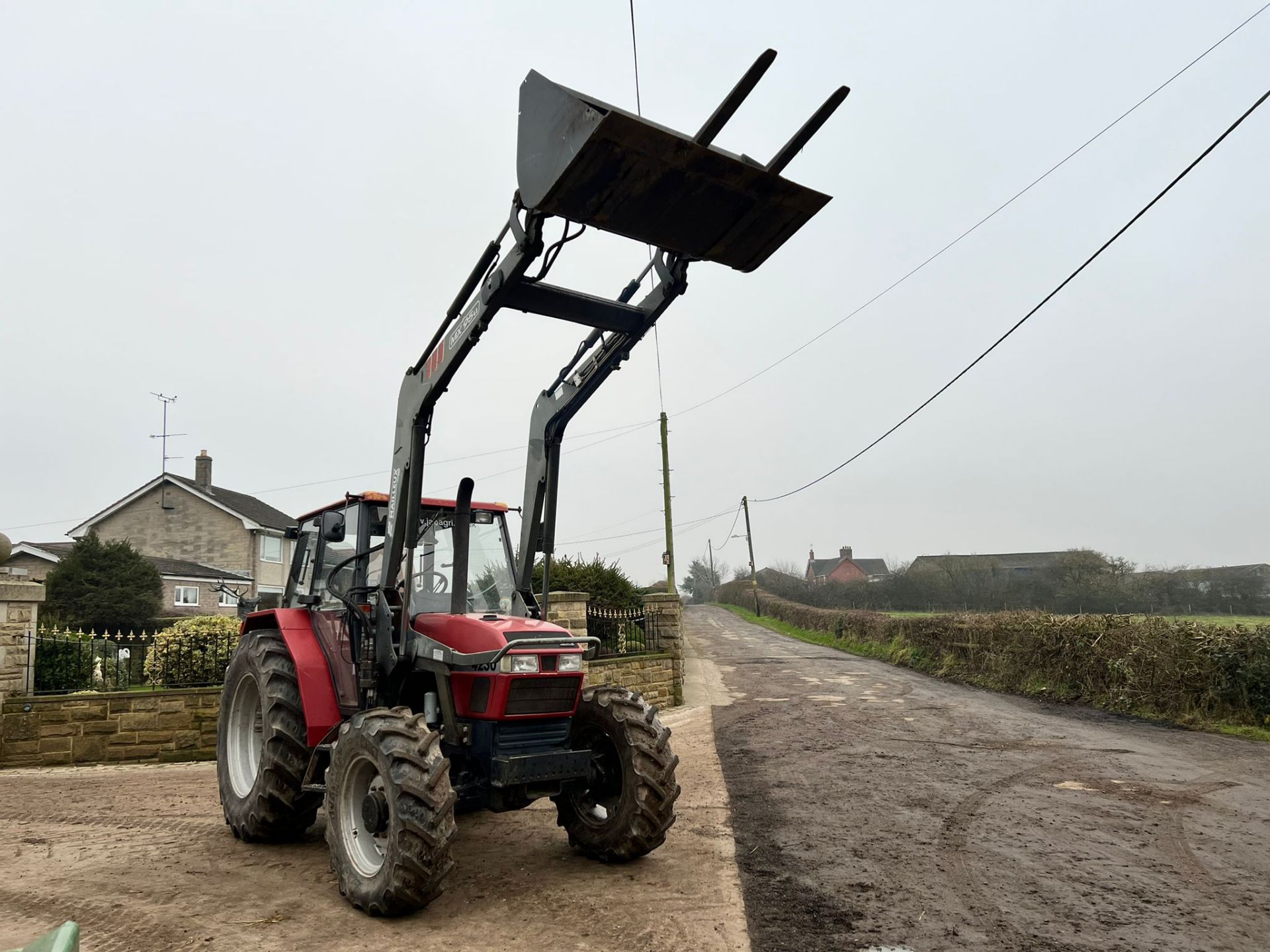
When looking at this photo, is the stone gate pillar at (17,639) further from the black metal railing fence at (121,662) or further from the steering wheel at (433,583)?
the steering wheel at (433,583)

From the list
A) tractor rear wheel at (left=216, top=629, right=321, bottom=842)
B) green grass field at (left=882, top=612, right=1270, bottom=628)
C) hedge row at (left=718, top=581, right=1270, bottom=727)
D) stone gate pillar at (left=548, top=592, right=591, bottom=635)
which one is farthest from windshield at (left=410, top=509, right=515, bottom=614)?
green grass field at (left=882, top=612, right=1270, bottom=628)

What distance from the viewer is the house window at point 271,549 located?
1311 inches

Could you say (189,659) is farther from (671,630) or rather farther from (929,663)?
(929,663)

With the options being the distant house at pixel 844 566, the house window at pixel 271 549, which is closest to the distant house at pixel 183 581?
the house window at pixel 271 549

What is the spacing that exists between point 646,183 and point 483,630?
266 cm

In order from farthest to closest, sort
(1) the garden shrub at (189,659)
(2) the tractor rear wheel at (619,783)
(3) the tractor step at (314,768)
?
(1) the garden shrub at (189,659) → (3) the tractor step at (314,768) → (2) the tractor rear wheel at (619,783)

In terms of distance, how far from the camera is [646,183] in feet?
14.1

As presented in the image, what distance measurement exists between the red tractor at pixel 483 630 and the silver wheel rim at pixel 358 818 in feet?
0.04

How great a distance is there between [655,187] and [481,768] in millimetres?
3369

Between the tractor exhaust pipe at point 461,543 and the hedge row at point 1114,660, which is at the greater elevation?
the tractor exhaust pipe at point 461,543

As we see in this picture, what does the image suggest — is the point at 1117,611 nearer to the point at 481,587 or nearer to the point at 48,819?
the point at 481,587

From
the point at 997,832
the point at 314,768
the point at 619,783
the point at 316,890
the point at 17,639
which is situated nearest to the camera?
the point at 316,890

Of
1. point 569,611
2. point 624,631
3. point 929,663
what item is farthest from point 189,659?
point 929,663

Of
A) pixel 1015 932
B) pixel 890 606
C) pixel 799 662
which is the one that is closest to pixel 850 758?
pixel 1015 932
